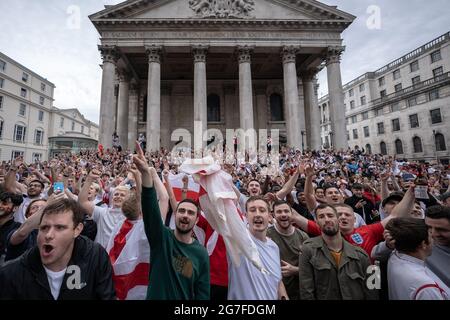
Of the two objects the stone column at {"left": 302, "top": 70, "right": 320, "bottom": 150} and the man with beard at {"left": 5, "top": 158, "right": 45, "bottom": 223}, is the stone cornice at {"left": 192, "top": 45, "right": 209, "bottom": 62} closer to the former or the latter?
the stone column at {"left": 302, "top": 70, "right": 320, "bottom": 150}

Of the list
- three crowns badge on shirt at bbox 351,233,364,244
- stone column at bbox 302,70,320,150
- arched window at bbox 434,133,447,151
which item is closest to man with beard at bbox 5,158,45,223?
three crowns badge on shirt at bbox 351,233,364,244

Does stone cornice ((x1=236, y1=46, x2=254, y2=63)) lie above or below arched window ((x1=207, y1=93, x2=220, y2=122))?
above

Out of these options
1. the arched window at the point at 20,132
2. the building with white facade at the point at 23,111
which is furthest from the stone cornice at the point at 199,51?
the arched window at the point at 20,132

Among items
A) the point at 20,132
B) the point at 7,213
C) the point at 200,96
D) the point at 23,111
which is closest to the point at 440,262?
the point at 7,213

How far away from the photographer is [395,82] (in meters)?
43.2

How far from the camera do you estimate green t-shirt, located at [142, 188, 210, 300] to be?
221cm

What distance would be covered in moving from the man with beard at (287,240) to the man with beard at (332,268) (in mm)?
324

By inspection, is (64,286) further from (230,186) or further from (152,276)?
(230,186)

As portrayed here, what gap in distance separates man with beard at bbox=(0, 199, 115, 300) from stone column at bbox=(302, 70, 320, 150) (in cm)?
2574

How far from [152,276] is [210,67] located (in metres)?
28.0

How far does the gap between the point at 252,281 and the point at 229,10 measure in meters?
25.0

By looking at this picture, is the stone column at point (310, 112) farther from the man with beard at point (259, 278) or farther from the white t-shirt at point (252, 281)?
the white t-shirt at point (252, 281)
